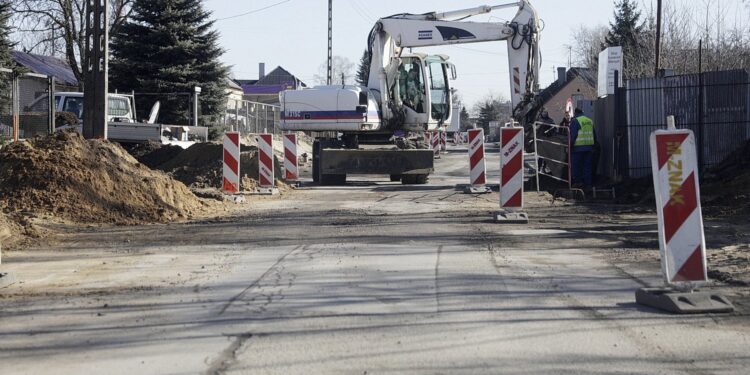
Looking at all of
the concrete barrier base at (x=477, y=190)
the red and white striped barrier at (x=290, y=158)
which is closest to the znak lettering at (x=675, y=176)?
the concrete barrier base at (x=477, y=190)

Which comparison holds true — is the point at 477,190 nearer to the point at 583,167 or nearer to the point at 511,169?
the point at 583,167

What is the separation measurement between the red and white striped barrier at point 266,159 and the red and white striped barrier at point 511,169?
291 inches

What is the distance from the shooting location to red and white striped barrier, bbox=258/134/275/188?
19.5 meters

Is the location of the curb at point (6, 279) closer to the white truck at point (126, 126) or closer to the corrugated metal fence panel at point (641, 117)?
the corrugated metal fence panel at point (641, 117)

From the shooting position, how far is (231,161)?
17.8 m

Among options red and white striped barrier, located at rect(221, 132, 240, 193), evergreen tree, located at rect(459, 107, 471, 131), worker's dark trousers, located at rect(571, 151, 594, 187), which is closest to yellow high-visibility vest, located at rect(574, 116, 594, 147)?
worker's dark trousers, located at rect(571, 151, 594, 187)

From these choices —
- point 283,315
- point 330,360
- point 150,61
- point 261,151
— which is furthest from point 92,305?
point 150,61

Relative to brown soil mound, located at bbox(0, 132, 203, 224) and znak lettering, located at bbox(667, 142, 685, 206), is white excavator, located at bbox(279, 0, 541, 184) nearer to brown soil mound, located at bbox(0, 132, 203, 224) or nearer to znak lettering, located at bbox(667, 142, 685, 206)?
brown soil mound, located at bbox(0, 132, 203, 224)

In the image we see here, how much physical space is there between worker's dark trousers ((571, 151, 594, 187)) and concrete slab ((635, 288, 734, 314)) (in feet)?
39.4

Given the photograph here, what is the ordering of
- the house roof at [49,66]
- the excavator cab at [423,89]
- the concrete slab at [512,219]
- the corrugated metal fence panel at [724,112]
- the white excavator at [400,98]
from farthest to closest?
1. the house roof at [49,66]
2. the excavator cab at [423,89]
3. the white excavator at [400,98]
4. the corrugated metal fence panel at [724,112]
5. the concrete slab at [512,219]

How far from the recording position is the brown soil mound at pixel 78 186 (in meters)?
13.7

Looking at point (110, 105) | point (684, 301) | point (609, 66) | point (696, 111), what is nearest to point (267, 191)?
point (696, 111)

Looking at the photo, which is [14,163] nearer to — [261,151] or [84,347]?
[261,151]

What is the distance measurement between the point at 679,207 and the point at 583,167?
1218cm
